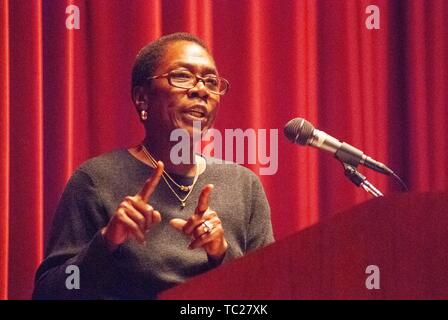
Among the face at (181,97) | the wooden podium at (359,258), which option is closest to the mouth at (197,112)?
the face at (181,97)

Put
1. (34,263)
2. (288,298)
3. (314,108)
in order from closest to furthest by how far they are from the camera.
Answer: (288,298) → (34,263) → (314,108)

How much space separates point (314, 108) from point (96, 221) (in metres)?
1.01

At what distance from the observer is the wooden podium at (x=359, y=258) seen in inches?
30.9

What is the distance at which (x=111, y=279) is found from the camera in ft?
4.39

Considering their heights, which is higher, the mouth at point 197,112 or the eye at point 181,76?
the eye at point 181,76

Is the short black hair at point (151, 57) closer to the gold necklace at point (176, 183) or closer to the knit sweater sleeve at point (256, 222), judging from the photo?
the gold necklace at point (176, 183)

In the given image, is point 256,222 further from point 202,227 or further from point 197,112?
point 202,227

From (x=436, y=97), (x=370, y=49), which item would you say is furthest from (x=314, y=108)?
(x=436, y=97)

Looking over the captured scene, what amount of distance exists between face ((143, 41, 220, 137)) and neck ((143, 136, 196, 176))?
3 cm

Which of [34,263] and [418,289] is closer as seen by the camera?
[418,289]

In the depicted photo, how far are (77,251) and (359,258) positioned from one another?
72cm

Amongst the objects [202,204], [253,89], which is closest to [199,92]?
[202,204]

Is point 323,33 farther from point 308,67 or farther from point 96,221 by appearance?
point 96,221

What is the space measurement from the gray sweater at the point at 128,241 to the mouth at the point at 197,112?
165 millimetres
